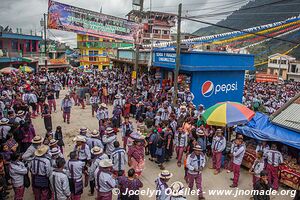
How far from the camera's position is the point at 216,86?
16750 millimetres

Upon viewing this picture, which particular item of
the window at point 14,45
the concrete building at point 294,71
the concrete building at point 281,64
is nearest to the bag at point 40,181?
the window at point 14,45

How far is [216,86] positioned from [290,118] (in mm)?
7954

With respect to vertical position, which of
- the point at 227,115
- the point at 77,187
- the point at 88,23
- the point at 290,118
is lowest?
the point at 77,187

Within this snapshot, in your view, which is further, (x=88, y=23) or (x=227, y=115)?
(x=88, y=23)

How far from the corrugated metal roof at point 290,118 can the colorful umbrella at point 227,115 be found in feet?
3.85

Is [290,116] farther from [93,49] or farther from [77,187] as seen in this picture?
[93,49]

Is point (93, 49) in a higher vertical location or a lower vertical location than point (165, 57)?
higher

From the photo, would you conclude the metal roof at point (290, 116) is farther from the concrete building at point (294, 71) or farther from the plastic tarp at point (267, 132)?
the concrete building at point (294, 71)

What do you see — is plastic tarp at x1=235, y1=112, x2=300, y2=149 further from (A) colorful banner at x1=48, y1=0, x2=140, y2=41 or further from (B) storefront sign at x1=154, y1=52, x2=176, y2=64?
(A) colorful banner at x1=48, y1=0, x2=140, y2=41

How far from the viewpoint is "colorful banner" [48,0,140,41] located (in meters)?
16.4

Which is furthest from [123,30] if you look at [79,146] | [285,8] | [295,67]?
[285,8]

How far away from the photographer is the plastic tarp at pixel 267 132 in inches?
315

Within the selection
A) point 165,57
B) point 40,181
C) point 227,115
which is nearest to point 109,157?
point 40,181

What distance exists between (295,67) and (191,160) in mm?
57717
